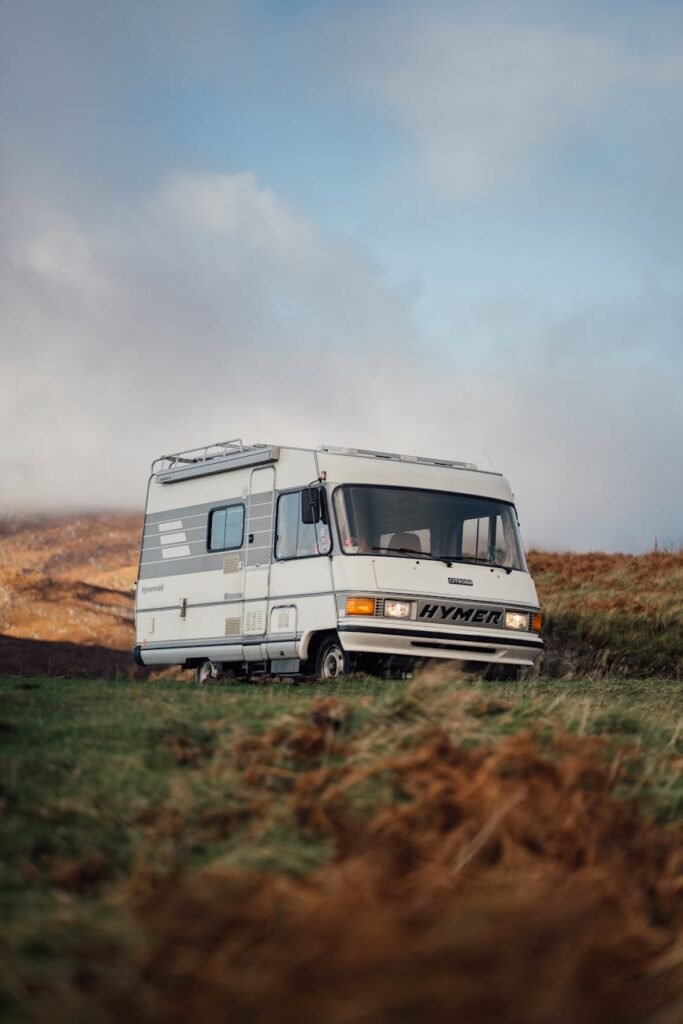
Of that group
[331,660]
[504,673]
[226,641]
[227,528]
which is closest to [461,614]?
[504,673]

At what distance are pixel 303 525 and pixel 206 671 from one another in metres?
3.16

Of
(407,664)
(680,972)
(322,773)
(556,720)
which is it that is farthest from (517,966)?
(407,664)

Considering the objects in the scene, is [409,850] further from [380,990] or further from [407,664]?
[407,664]

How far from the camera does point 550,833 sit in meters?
5.16

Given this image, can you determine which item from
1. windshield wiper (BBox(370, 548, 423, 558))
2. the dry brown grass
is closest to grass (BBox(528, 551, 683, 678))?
windshield wiper (BBox(370, 548, 423, 558))

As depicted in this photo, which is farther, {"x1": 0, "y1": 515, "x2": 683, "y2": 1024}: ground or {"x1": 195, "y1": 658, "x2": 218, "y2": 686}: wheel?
{"x1": 195, "y1": 658, "x2": 218, "y2": 686}: wheel

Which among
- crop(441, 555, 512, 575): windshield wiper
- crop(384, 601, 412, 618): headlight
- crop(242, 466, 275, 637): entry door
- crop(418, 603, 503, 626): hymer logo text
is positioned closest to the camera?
crop(384, 601, 412, 618): headlight

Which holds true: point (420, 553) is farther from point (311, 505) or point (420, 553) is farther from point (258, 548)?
point (258, 548)

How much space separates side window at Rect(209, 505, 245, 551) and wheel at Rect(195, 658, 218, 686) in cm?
151

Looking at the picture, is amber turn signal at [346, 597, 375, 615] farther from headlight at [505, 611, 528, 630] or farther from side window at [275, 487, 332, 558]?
headlight at [505, 611, 528, 630]

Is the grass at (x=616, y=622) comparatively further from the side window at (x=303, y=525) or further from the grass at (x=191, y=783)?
the grass at (x=191, y=783)

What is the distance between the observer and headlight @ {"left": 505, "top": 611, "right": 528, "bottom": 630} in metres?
15.0

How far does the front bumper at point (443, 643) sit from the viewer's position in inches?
548

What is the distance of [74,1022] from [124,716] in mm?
3811
